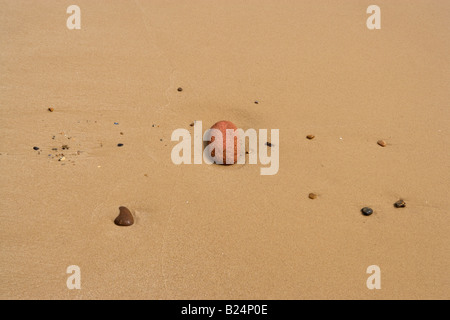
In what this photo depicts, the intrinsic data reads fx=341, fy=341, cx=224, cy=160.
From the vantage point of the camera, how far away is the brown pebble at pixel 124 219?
2.74 metres

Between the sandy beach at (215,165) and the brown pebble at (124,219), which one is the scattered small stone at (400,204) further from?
the brown pebble at (124,219)

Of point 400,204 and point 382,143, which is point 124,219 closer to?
point 400,204

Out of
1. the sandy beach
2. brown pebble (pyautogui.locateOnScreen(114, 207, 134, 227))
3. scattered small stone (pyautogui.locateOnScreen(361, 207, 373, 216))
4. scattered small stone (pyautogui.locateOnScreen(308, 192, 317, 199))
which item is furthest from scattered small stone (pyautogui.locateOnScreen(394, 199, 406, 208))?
brown pebble (pyautogui.locateOnScreen(114, 207, 134, 227))

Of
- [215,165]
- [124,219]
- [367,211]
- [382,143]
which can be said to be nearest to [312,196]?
[367,211]

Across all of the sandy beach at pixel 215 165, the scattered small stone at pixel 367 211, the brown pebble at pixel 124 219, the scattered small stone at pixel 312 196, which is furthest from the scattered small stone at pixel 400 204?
the brown pebble at pixel 124 219

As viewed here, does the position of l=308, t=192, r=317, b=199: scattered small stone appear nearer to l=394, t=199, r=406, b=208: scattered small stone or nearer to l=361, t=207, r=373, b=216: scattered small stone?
l=361, t=207, r=373, b=216: scattered small stone

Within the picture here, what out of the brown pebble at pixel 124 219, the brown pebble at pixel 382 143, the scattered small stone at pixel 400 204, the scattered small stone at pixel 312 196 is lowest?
the brown pebble at pixel 124 219

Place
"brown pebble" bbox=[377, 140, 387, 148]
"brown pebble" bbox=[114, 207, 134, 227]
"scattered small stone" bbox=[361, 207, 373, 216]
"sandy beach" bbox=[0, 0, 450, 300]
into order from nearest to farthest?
"sandy beach" bbox=[0, 0, 450, 300]
"brown pebble" bbox=[114, 207, 134, 227]
"scattered small stone" bbox=[361, 207, 373, 216]
"brown pebble" bbox=[377, 140, 387, 148]

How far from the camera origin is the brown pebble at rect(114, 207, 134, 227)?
2738 millimetres

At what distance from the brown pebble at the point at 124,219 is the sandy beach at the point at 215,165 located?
0.19 ft

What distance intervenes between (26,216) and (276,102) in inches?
108

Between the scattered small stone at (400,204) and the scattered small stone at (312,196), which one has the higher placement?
the scattered small stone at (312,196)

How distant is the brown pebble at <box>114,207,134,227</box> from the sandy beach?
56 millimetres

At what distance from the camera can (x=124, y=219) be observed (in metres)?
2.74
